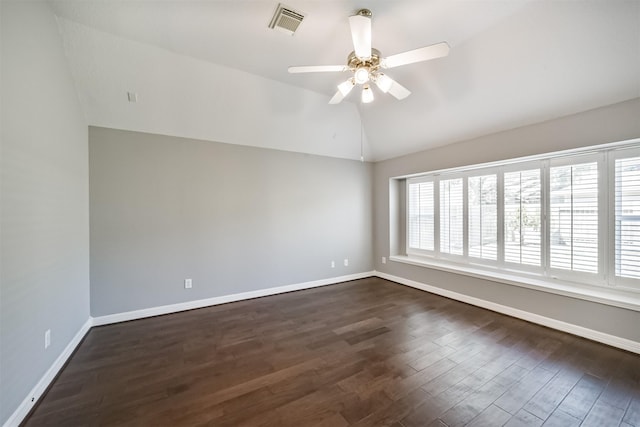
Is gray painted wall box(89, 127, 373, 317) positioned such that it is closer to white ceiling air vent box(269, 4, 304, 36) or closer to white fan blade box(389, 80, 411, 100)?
white ceiling air vent box(269, 4, 304, 36)

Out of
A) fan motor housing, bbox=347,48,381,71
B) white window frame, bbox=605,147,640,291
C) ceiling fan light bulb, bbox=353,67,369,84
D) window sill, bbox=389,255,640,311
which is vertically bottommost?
window sill, bbox=389,255,640,311

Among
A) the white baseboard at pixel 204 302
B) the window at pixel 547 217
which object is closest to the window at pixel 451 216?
the window at pixel 547 217

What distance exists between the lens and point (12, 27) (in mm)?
1663

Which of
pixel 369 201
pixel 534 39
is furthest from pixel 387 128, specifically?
pixel 534 39

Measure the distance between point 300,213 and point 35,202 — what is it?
3245 mm

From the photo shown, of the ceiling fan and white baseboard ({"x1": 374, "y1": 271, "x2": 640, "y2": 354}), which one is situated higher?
the ceiling fan

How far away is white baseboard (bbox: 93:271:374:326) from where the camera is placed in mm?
3176

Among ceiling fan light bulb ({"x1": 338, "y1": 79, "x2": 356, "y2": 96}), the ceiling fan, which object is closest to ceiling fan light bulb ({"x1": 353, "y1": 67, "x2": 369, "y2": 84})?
the ceiling fan

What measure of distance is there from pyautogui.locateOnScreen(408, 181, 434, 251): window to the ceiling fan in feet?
8.66

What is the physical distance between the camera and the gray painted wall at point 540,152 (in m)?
2.51

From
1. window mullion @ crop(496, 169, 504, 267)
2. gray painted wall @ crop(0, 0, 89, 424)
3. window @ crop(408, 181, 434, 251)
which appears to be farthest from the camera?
window @ crop(408, 181, 434, 251)

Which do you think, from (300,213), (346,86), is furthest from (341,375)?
(300,213)

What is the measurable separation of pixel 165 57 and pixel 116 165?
1.52 meters

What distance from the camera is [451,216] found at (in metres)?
4.35
